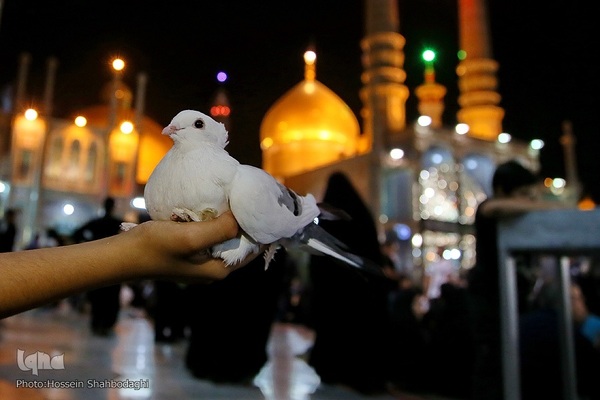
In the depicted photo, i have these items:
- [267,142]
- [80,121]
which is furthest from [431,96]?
[80,121]

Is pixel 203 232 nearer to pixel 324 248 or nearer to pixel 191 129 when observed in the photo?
pixel 191 129

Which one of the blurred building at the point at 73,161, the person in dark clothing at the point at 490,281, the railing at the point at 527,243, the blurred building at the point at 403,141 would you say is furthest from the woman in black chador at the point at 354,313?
the blurred building at the point at 73,161

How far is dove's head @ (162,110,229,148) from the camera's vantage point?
106cm

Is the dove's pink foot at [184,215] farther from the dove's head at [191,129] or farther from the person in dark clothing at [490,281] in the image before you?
the person in dark clothing at [490,281]

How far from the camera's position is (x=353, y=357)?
11.9 ft

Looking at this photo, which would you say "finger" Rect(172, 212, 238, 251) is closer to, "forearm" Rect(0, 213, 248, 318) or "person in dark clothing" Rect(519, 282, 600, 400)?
"forearm" Rect(0, 213, 248, 318)

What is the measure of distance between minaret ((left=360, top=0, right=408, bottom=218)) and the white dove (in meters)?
17.7

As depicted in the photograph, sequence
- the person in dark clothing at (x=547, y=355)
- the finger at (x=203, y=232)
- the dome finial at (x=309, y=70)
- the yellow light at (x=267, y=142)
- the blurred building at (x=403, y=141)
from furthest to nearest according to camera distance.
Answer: the dome finial at (x=309, y=70), the yellow light at (x=267, y=142), the blurred building at (x=403, y=141), the person in dark clothing at (x=547, y=355), the finger at (x=203, y=232)

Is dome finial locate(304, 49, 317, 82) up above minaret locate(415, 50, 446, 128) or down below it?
above

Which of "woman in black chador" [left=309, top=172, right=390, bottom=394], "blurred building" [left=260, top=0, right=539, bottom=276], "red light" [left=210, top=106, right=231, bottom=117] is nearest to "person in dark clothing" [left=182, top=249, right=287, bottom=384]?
"woman in black chador" [left=309, top=172, right=390, bottom=394]

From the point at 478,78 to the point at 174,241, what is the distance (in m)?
22.2

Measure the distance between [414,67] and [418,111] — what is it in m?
2.24

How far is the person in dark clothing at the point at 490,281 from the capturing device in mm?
2152

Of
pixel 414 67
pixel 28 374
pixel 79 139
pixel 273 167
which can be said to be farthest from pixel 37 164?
pixel 28 374
